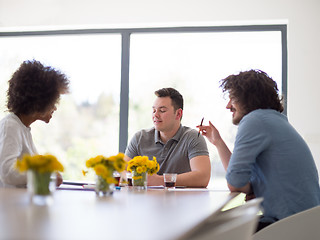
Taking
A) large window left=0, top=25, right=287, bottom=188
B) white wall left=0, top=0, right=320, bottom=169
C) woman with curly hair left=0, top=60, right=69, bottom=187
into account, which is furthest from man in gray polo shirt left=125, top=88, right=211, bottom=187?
white wall left=0, top=0, right=320, bottom=169

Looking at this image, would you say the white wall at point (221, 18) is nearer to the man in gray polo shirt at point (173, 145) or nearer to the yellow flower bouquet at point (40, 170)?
the man in gray polo shirt at point (173, 145)

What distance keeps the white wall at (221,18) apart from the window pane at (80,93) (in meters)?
0.23

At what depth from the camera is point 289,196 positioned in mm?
2033

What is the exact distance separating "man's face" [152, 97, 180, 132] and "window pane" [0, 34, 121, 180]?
1.37 meters

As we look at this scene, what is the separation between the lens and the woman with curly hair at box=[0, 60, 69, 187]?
7.07 feet

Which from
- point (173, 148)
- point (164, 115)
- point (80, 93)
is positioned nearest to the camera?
point (173, 148)

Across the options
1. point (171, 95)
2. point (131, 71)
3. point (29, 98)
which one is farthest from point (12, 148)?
point (131, 71)

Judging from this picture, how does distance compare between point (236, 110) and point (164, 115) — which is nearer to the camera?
point (236, 110)

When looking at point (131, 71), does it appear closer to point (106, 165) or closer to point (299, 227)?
Answer: point (106, 165)

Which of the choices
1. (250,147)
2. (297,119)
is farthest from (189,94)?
(250,147)

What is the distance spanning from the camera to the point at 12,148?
2.04 metres

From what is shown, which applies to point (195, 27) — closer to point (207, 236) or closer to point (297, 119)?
point (297, 119)

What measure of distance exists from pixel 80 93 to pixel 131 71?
622mm

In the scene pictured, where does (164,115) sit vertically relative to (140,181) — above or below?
above
